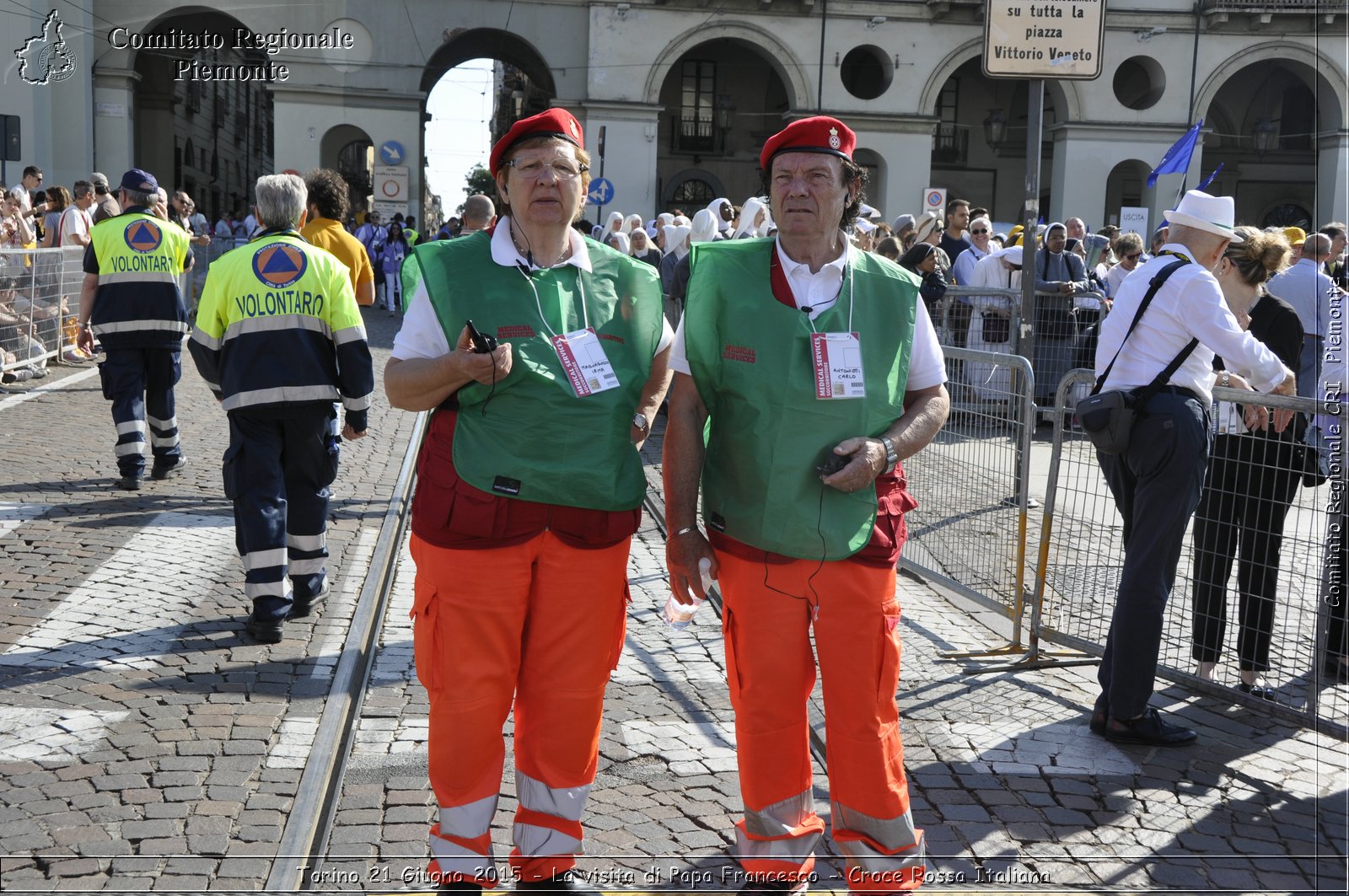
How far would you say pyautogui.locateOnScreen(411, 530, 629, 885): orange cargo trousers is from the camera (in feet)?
11.2

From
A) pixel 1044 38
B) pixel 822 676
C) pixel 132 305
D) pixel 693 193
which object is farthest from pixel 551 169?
pixel 693 193

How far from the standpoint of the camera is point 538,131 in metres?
3.46

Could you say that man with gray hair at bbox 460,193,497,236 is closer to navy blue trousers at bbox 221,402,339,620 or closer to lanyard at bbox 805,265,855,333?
navy blue trousers at bbox 221,402,339,620

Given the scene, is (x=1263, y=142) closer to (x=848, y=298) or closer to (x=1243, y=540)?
(x=1243, y=540)

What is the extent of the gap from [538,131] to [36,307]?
42.3 ft

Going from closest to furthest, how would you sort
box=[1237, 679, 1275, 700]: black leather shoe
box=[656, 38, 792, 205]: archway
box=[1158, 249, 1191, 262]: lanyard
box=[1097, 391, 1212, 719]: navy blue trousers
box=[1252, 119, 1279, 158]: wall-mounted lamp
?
box=[1097, 391, 1212, 719]: navy blue trousers
box=[1158, 249, 1191, 262]: lanyard
box=[1237, 679, 1275, 700]: black leather shoe
box=[1252, 119, 1279, 158]: wall-mounted lamp
box=[656, 38, 792, 205]: archway

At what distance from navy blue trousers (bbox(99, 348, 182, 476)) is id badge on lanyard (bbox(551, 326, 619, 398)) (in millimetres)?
6402

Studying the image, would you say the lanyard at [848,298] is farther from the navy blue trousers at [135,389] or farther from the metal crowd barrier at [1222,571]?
the navy blue trousers at [135,389]

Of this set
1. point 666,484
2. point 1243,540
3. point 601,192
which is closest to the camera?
point 666,484

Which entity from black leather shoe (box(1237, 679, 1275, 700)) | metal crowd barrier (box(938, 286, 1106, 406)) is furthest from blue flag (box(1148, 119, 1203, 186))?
black leather shoe (box(1237, 679, 1275, 700))

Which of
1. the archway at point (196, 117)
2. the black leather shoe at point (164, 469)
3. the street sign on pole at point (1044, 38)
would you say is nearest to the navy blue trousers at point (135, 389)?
the black leather shoe at point (164, 469)

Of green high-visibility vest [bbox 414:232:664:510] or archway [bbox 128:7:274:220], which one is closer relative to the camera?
green high-visibility vest [bbox 414:232:664:510]

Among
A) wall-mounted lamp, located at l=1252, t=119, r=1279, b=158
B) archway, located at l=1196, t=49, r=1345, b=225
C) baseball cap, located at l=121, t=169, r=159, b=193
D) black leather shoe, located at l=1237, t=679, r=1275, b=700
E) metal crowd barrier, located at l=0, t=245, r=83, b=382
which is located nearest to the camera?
black leather shoe, located at l=1237, t=679, r=1275, b=700

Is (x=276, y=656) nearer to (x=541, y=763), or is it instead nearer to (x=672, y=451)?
(x=541, y=763)
